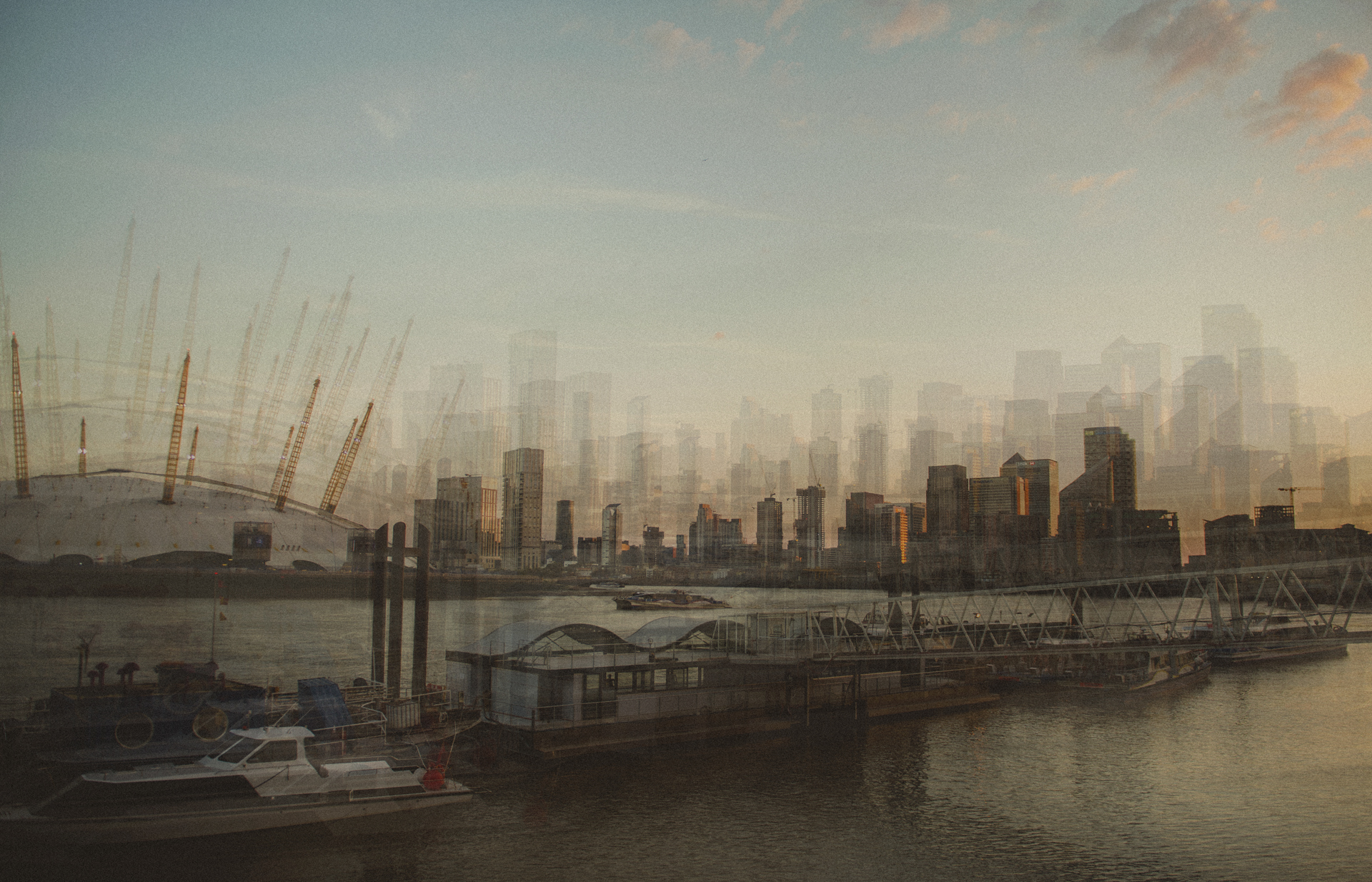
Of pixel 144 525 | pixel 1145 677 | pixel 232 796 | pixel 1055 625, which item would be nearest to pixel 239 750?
pixel 232 796

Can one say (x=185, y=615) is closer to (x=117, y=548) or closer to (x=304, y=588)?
(x=117, y=548)

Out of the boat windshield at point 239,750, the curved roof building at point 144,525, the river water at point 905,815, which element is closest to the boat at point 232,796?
the boat windshield at point 239,750

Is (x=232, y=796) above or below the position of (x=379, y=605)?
below

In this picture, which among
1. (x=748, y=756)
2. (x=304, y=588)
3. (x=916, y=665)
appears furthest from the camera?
(x=304, y=588)

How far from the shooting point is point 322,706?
2008 cm

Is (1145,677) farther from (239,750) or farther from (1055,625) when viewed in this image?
(239,750)

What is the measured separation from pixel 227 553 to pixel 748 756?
222 ft

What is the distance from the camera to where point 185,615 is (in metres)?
69.4

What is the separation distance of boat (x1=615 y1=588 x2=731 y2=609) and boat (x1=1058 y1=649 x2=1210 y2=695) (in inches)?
2031

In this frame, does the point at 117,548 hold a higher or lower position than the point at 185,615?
higher

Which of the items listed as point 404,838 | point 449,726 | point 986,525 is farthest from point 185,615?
point 986,525

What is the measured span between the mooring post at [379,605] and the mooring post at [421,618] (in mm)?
2774

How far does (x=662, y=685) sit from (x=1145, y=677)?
31.0m

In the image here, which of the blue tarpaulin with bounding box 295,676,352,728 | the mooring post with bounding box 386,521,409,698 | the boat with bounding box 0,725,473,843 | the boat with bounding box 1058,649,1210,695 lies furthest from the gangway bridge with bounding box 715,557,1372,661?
the boat with bounding box 0,725,473,843
